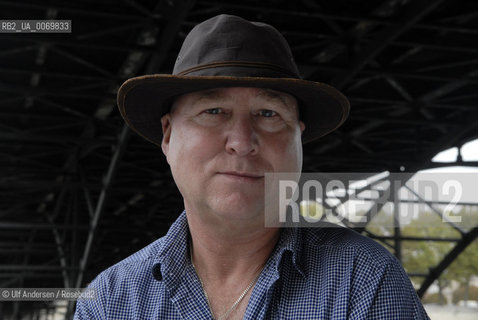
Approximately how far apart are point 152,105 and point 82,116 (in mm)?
11359

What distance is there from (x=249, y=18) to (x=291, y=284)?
7.79 metres

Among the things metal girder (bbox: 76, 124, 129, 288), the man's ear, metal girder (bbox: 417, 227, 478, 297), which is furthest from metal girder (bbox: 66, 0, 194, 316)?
metal girder (bbox: 417, 227, 478, 297)

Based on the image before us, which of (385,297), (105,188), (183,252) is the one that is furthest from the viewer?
(105,188)

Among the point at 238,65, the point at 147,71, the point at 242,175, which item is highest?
the point at 147,71

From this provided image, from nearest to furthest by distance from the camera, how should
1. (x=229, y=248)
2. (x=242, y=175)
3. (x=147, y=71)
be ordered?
(x=242, y=175) → (x=229, y=248) → (x=147, y=71)

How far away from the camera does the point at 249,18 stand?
31.1 ft

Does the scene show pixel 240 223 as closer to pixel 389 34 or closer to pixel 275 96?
pixel 275 96

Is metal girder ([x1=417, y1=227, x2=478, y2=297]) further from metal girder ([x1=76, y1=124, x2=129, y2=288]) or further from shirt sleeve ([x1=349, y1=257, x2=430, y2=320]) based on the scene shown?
shirt sleeve ([x1=349, y1=257, x2=430, y2=320])

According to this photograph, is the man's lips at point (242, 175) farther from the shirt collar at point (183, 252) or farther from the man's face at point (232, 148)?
the shirt collar at point (183, 252)

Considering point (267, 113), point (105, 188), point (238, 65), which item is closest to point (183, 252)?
point (267, 113)

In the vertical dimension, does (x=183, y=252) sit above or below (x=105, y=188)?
below

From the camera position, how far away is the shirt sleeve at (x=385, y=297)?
1860mm

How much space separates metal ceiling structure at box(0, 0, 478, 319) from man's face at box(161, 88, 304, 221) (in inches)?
248

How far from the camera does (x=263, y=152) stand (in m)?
2.06
